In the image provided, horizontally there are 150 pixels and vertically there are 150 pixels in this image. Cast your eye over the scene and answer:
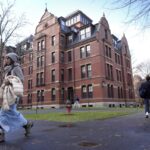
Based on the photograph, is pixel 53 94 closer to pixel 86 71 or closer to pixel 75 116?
pixel 86 71

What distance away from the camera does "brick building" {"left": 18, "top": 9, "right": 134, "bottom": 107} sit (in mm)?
33219

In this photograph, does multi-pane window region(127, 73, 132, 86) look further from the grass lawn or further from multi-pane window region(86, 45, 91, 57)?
the grass lawn

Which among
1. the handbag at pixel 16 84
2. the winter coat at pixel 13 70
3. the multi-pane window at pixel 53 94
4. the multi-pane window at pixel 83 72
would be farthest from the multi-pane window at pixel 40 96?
the handbag at pixel 16 84

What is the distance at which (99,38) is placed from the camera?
34.1 metres

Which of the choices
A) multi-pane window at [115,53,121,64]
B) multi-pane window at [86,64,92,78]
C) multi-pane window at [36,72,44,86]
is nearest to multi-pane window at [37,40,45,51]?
multi-pane window at [36,72,44,86]

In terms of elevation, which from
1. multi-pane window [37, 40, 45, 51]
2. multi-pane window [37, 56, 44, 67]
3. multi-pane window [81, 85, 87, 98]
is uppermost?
multi-pane window [37, 40, 45, 51]

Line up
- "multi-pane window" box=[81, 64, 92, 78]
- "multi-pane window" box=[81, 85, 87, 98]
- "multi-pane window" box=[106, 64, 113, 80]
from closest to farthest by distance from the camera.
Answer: "multi-pane window" box=[81, 85, 87, 98]
"multi-pane window" box=[81, 64, 92, 78]
"multi-pane window" box=[106, 64, 113, 80]

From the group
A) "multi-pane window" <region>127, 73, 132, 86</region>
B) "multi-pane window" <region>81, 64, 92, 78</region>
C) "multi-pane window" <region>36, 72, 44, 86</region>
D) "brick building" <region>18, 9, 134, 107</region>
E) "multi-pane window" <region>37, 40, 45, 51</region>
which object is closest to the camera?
"brick building" <region>18, 9, 134, 107</region>

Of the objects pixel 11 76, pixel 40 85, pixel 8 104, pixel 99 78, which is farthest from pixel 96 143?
pixel 40 85

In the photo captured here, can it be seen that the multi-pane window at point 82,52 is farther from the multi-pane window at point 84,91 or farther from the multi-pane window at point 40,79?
the multi-pane window at point 40,79

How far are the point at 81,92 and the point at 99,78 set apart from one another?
13.6 feet

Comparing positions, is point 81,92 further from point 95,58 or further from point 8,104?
point 8,104

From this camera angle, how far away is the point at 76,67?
118 feet

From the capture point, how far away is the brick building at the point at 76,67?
33.2 metres
